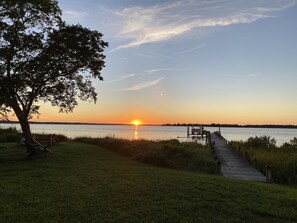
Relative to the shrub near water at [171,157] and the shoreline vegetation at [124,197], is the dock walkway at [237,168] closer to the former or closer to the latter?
the shrub near water at [171,157]

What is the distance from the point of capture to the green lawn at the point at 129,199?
318 inches

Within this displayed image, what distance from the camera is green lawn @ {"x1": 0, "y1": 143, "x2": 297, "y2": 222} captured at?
8078 mm

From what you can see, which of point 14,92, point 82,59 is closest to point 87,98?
point 82,59

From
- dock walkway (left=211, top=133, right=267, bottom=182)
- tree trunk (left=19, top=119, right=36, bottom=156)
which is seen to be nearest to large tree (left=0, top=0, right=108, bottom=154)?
tree trunk (left=19, top=119, right=36, bottom=156)

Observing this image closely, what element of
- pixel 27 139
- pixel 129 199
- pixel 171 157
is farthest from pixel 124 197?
pixel 27 139

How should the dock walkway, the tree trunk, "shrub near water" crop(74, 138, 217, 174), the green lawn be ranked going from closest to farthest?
the green lawn → the dock walkway → "shrub near water" crop(74, 138, 217, 174) → the tree trunk

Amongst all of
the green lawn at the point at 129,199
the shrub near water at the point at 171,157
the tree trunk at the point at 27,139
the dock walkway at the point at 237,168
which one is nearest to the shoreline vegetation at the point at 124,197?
the green lawn at the point at 129,199

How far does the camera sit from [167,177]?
1355 cm

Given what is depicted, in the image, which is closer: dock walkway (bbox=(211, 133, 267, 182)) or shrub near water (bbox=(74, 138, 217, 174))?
dock walkway (bbox=(211, 133, 267, 182))

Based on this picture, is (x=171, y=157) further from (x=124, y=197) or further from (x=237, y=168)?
(x=124, y=197)

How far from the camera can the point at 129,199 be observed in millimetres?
9617

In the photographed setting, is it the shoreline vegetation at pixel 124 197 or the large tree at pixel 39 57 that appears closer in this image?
the shoreline vegetation at pixel 124 197

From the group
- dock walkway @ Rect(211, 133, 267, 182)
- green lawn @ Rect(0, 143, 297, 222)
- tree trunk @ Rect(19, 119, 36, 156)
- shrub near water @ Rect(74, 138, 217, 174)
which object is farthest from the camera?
tree trunk @ Rect(19, 119, 36, 156)

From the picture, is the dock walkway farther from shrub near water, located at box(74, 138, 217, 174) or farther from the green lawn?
the green lawn
